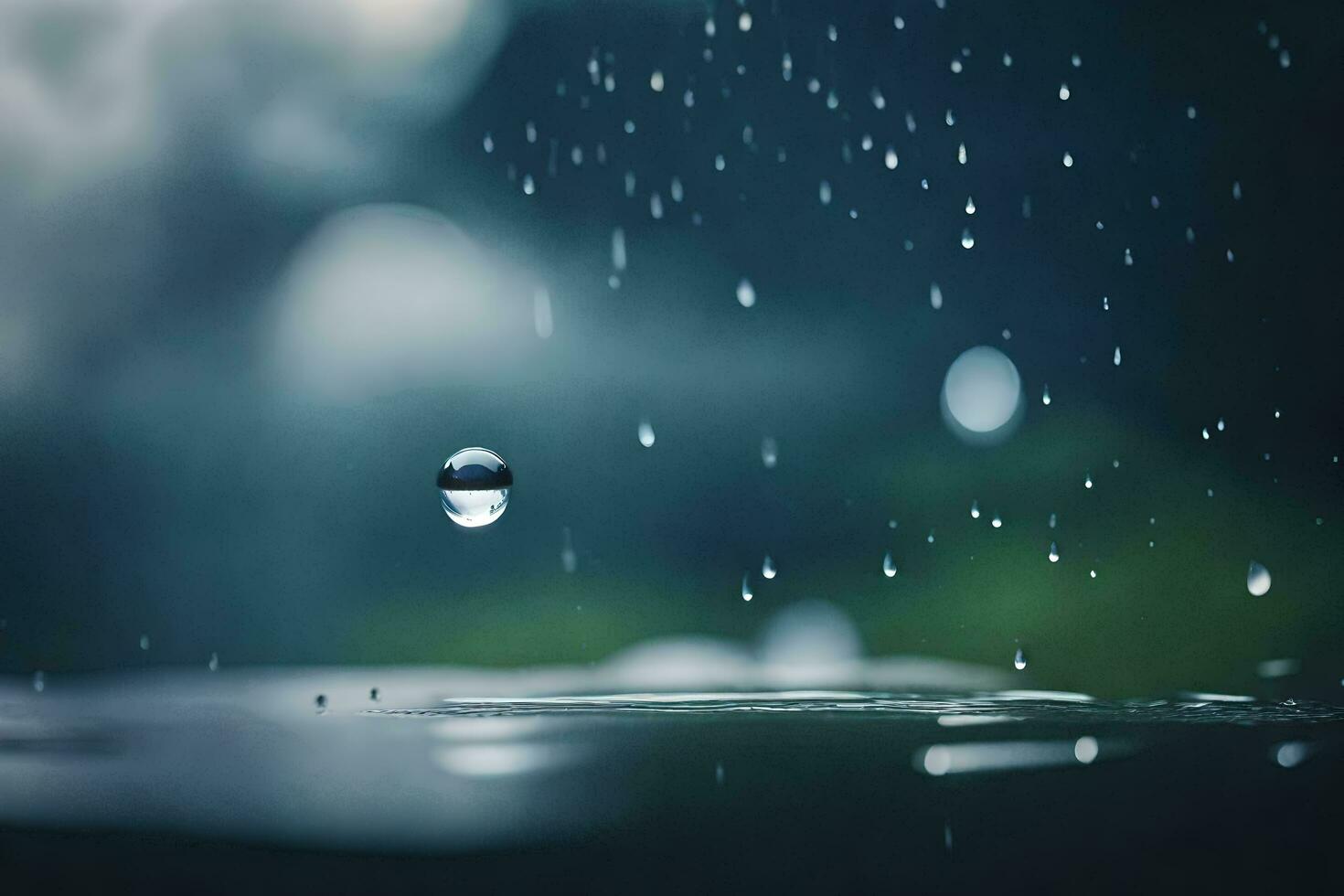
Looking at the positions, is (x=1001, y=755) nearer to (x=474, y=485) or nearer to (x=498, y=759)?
(x=498, y=759)

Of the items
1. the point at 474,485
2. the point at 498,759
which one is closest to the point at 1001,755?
the point at 498,759

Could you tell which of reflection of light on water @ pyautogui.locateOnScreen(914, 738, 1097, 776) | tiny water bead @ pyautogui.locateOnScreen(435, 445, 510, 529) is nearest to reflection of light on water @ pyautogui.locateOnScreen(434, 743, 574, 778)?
reflection of light on water @ pyautogui.locateOnScreen(914, 738, 1097, 776)

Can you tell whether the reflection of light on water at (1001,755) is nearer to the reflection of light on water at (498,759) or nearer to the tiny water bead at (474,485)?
the reflection of light on water at (498,759)

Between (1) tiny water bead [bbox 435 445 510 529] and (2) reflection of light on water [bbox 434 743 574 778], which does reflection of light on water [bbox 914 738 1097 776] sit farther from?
(1) tiny water bead [bbox 435 445 510 529]

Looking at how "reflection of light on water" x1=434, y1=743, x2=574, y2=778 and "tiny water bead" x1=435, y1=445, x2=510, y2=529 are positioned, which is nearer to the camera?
"reflection of light on water" x1=434, y1=743, x2=574, y2=778

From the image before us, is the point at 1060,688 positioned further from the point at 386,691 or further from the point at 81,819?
the point at 81,819

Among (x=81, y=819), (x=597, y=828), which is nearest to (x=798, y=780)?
(x=597, y=828)
